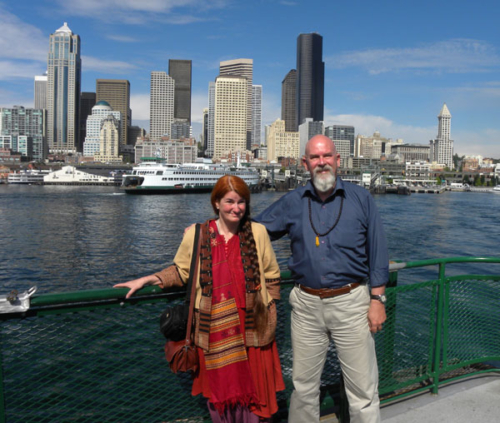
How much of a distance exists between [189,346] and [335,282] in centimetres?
85

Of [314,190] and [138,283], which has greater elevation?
[314,190]

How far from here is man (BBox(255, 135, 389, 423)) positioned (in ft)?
8.54

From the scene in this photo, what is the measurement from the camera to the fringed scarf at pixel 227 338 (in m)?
2.45

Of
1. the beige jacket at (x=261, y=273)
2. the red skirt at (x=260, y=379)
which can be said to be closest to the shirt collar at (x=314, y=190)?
the beige jacket at (x=261, y=273)

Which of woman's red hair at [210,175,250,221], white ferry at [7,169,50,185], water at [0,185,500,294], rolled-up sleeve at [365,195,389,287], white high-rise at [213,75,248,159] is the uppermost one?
white high-rise at [213,75,248,159]

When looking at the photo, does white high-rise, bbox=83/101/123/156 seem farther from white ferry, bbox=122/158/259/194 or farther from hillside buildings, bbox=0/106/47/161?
white ferry, bbox=122/158/259/194

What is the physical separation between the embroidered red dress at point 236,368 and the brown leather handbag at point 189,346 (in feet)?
0.24

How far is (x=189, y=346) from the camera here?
2.42m

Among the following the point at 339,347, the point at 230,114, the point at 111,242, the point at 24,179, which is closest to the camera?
the point at 339,347

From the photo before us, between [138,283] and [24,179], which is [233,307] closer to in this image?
[138,283]

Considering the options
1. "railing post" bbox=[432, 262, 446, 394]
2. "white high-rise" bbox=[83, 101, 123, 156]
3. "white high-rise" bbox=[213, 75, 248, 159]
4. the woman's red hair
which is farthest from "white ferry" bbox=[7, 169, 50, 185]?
the woman's red hair

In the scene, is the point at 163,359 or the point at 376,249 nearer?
the point at 376,249

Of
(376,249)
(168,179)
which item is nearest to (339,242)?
(376,249)

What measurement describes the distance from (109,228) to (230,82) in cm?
17417
